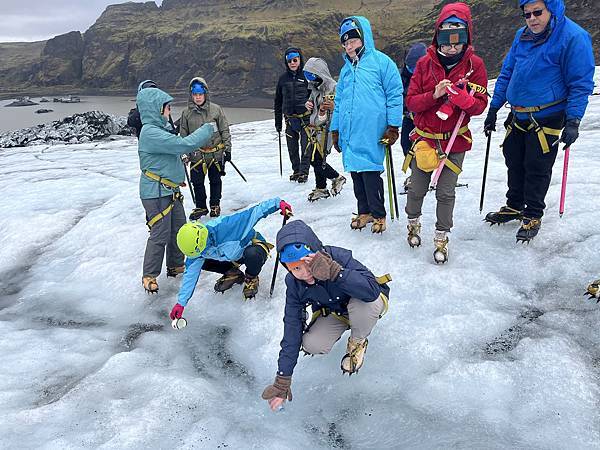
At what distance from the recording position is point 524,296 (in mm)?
4191

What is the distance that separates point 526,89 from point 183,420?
426 centimetres

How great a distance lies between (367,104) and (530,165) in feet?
5.98

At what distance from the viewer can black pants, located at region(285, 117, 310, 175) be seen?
752 centimetres

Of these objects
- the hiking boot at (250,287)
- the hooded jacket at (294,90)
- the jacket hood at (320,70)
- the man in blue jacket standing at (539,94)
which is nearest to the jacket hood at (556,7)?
the man in blue jacket standing at (539,94)

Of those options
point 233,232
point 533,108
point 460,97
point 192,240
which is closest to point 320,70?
point 460,97

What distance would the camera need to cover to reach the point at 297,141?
7848mm

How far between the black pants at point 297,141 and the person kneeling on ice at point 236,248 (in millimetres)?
2870

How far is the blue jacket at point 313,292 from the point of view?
3195 mm

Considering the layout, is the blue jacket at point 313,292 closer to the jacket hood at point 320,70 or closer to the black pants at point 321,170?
the black pants at point 321,170

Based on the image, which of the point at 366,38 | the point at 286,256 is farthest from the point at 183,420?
the point at 366,38

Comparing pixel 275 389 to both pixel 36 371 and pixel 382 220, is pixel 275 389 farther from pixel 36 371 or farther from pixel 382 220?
pixel 382 220

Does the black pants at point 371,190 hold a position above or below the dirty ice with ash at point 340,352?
above

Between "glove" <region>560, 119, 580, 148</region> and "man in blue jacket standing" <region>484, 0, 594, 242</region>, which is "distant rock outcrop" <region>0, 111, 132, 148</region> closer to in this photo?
"man in blue jacket standing" <region>484, 0, 594, 242</region>

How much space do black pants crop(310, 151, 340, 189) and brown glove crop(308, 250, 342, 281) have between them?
13.4 feet
